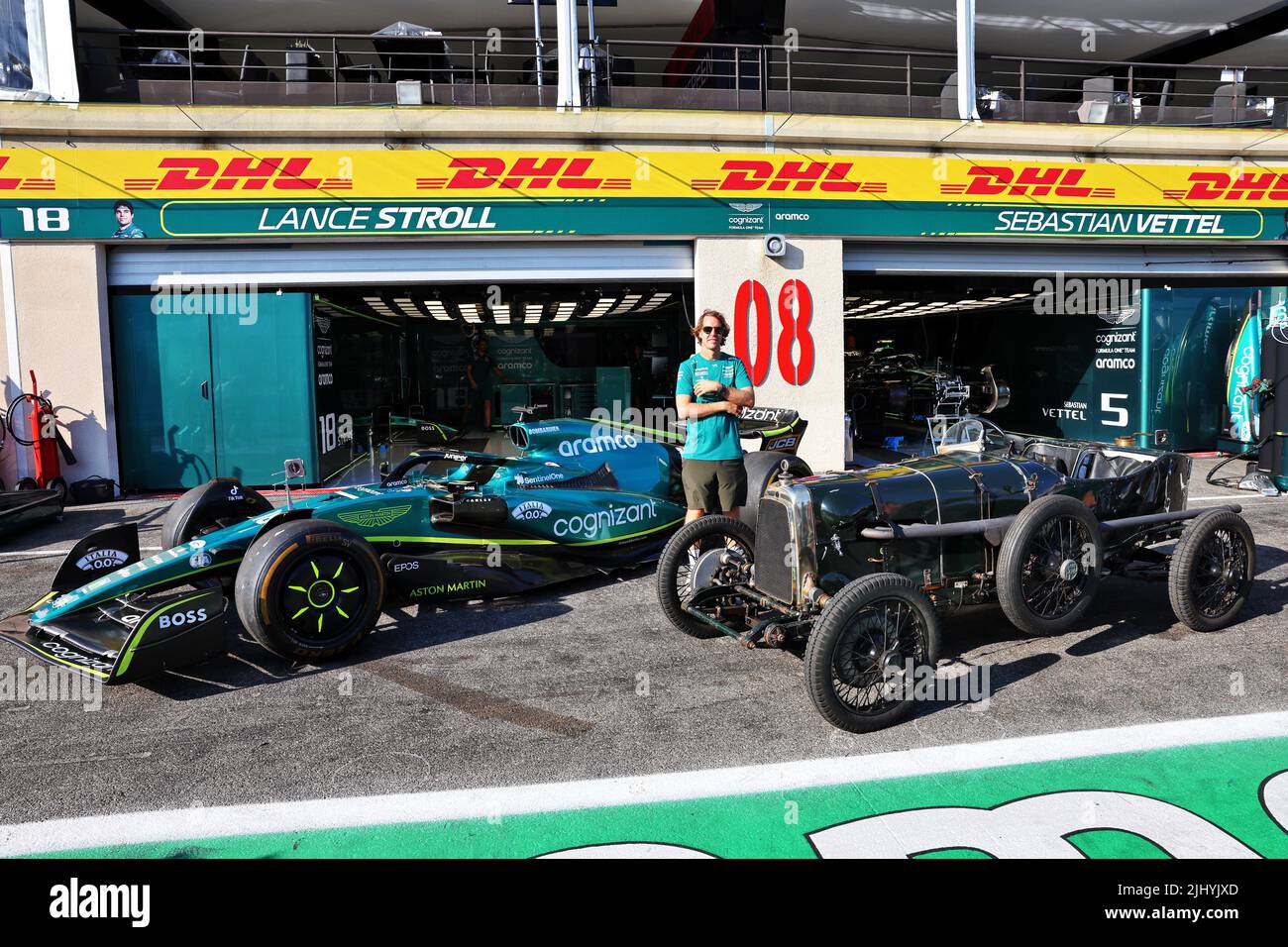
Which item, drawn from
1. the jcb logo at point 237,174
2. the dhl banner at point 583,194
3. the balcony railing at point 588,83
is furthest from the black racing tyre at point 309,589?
the balcony railing at point 588,83

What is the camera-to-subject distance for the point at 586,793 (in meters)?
3.49

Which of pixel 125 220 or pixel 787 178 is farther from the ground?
pixel 787 178

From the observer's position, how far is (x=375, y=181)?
36.4 feet

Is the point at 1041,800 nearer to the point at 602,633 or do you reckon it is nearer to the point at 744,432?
the point at 602,633

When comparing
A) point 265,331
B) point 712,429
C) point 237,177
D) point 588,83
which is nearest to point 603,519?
point 712,429

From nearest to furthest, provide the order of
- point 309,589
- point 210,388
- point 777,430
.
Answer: point 309,589
point 777,430
point 210,388

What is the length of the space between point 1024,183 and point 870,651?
10.6 m

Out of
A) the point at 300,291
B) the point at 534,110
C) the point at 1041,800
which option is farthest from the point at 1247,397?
the point at 300,291

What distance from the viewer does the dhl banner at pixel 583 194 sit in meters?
10.7

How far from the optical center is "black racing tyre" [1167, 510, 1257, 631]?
511cm

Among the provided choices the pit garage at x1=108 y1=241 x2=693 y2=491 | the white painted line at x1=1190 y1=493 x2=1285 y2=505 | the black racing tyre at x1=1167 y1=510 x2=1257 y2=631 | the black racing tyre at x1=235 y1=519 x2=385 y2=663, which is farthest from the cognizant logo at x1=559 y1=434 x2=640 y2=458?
the white painted line at x1=1190 y1=493 x2=1285 y2=505

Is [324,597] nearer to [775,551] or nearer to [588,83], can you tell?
[775,551]
